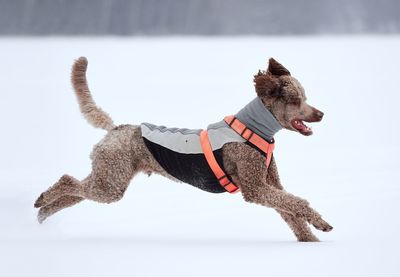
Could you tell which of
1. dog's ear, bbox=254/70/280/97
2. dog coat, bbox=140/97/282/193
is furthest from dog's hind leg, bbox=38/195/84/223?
dog's ear, bbox=254/70/280/97

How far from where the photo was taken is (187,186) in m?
6.24

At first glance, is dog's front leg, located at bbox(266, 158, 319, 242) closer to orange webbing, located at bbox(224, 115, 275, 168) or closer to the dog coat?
orange webbing, located at bbox(224, 115, 275, 168)

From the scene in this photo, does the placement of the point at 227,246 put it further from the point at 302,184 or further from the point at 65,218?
the point at 302,184

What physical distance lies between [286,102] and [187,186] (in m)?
2.27

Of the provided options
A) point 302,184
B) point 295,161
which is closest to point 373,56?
point 295,161

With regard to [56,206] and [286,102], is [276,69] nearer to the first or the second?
[286,102]

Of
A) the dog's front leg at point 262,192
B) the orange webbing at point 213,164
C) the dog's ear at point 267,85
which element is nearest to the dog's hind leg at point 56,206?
the orange webbing at point 213,164

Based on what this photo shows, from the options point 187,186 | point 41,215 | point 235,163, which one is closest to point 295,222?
point 235,163

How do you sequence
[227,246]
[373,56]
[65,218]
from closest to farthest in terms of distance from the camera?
[227,246]
[65,218]
[373,56]

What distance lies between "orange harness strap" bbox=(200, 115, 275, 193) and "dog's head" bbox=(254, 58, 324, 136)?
17 cm

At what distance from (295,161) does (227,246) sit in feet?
10.8

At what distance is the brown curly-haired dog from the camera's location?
4.08 meters

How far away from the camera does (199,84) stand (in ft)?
32.9

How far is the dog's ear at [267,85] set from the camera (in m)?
4.11
